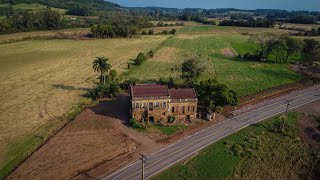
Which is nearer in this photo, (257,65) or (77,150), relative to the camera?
(77,150)

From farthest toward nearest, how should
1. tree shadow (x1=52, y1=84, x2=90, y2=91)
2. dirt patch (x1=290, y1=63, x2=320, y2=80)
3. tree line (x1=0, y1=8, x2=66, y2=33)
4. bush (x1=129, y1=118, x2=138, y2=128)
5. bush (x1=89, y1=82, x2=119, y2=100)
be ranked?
tree line (x1=0, y1=8, x2=66, y2=33)
dirt patch (x1=290, y1=63, x2=320, y2=80)
tree shadow (x1=52, y1=84, x2=90, y2=91)
bush (x1=89, y1=82, x2=119, y2=100)
bush (x1=129, y1=118, x2=138, y2=128)

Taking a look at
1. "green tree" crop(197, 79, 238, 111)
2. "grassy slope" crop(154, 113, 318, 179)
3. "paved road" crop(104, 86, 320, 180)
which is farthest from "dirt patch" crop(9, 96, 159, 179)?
"green tree" crop(197, 79, 238, 111)

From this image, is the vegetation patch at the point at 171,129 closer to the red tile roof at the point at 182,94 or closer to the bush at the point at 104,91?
the red tile roof at the point at 182,94

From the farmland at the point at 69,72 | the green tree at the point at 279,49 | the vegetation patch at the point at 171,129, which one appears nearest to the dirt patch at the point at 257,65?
the farmland at the point at 69,72

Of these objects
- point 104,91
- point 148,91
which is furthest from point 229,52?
point 148,91

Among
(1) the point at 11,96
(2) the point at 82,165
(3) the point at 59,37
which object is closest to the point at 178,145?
(2) the point at 82,165

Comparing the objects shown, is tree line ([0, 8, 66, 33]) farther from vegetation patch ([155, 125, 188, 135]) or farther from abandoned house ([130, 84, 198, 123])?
vegetation patch ([155, 125, 188, 135])

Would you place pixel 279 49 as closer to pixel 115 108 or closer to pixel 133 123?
pixel 115 108
